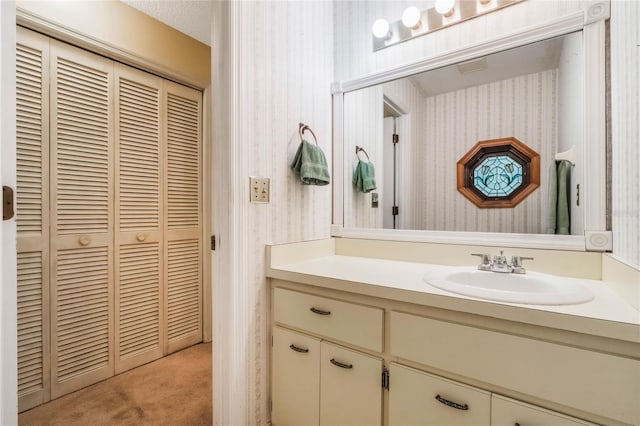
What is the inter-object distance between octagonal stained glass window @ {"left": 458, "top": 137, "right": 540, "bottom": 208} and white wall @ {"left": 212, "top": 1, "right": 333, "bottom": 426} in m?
0.84

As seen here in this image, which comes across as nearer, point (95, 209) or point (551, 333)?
point (551, 333)

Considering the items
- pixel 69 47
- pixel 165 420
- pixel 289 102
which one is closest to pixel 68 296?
pixel 165 420

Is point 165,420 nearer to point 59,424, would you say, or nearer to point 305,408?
point 59,424

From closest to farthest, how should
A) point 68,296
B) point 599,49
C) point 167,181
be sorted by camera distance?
point 599,49 → point 68,296 → point 167,181

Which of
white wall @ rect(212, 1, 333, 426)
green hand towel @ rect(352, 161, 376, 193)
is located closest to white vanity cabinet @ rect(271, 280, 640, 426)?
white wall @ rect(212, 1, 333, 426)

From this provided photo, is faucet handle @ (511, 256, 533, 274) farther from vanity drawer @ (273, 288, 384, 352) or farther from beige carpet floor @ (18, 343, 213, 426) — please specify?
beige carpet floor @ (18, 343, 213, 426)

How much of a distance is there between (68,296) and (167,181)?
87 centimetres

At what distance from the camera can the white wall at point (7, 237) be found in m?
0.67

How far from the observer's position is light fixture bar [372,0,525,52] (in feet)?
4.50

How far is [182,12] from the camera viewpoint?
198 cm

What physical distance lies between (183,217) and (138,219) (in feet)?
1.01

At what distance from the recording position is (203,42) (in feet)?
7.54

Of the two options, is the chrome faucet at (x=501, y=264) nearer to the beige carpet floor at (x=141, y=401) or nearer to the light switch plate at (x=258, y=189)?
the light switch plate at (x=258, y=189)

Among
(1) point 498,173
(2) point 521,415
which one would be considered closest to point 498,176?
(1) point 498,173
